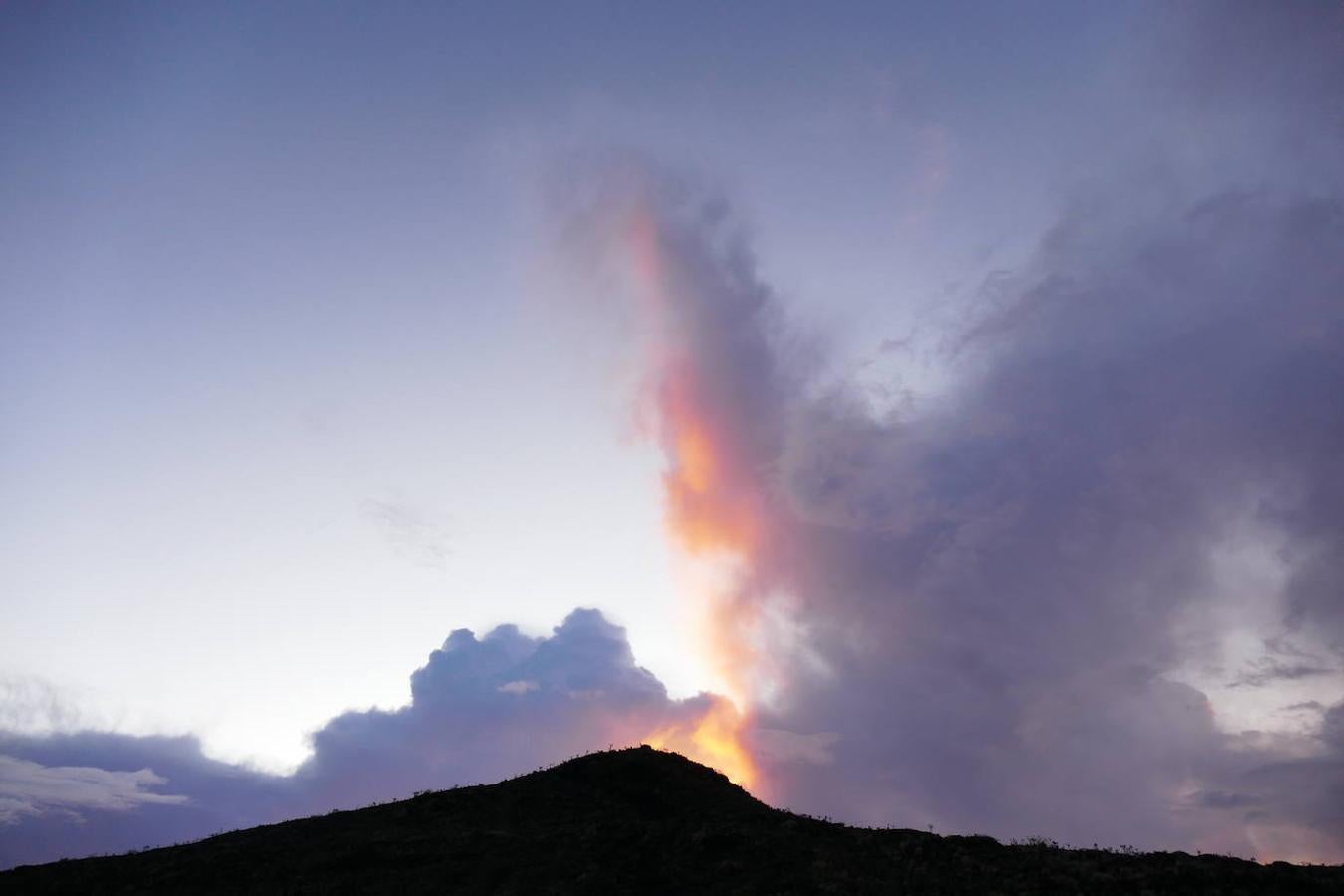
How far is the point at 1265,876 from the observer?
32375mm

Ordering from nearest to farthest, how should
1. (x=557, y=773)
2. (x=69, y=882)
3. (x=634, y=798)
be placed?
(x=69, y=882) < (x=634, y=798) < (x=557, y=773)

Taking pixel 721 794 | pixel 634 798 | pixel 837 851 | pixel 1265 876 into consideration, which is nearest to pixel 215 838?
pixel 634 798

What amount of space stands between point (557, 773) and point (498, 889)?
1924 centimetres

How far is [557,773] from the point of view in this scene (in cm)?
5731

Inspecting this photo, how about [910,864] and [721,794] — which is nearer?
[910,864]

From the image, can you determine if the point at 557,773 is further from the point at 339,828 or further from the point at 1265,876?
the point at 1265,876

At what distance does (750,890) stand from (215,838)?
3726 centimetres

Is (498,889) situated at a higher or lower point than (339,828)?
lower

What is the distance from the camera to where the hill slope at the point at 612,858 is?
34781 millimetres

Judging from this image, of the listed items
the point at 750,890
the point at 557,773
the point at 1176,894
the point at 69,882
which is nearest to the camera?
the point at 1176,894

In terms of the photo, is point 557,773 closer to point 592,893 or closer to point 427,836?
point 427,836

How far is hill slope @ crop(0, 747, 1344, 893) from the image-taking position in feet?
114

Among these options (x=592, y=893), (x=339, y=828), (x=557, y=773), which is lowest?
(x=592, y=893)

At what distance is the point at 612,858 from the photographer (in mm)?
42031
